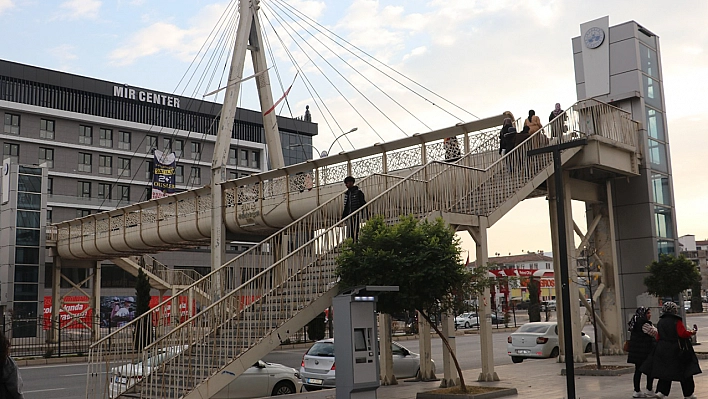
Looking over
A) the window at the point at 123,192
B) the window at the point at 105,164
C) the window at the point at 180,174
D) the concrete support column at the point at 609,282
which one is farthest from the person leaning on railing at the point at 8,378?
the window at the point at 180,174

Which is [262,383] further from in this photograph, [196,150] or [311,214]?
[196,150]

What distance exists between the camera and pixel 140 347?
480 inches

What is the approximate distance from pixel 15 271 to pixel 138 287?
8.09 metres

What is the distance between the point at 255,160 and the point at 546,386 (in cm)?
6888

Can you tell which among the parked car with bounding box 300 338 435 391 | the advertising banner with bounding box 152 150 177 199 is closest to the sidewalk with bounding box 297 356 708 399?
the parked car with bounding box 300 338 435 391

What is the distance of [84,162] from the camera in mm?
66562

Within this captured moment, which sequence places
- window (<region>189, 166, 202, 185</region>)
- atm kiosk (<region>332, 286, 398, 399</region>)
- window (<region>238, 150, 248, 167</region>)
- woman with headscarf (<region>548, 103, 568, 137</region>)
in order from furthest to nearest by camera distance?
window (<region>238, 150, 248, 167</region>) → window (<region>189, 166, 202, 185</region>) → woman with headscarf (<region>548, 103, 568, 137</region>) → atm kiosk (<region>332, 286, 398, 399</region>)

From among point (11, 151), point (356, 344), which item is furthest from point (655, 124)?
point (11, 151)

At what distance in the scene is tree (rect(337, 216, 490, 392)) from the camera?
42.0 feet

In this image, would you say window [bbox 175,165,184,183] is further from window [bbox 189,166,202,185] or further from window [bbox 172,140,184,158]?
window [bbox 172,140,184,158]

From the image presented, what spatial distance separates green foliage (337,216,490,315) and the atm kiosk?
67.4 inches

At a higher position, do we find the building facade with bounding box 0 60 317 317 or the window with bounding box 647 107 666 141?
the building facade with bounding box 0 60 317 317

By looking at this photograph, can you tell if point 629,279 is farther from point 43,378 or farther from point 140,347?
point 43,378

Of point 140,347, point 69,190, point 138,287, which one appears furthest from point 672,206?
point 69,190
